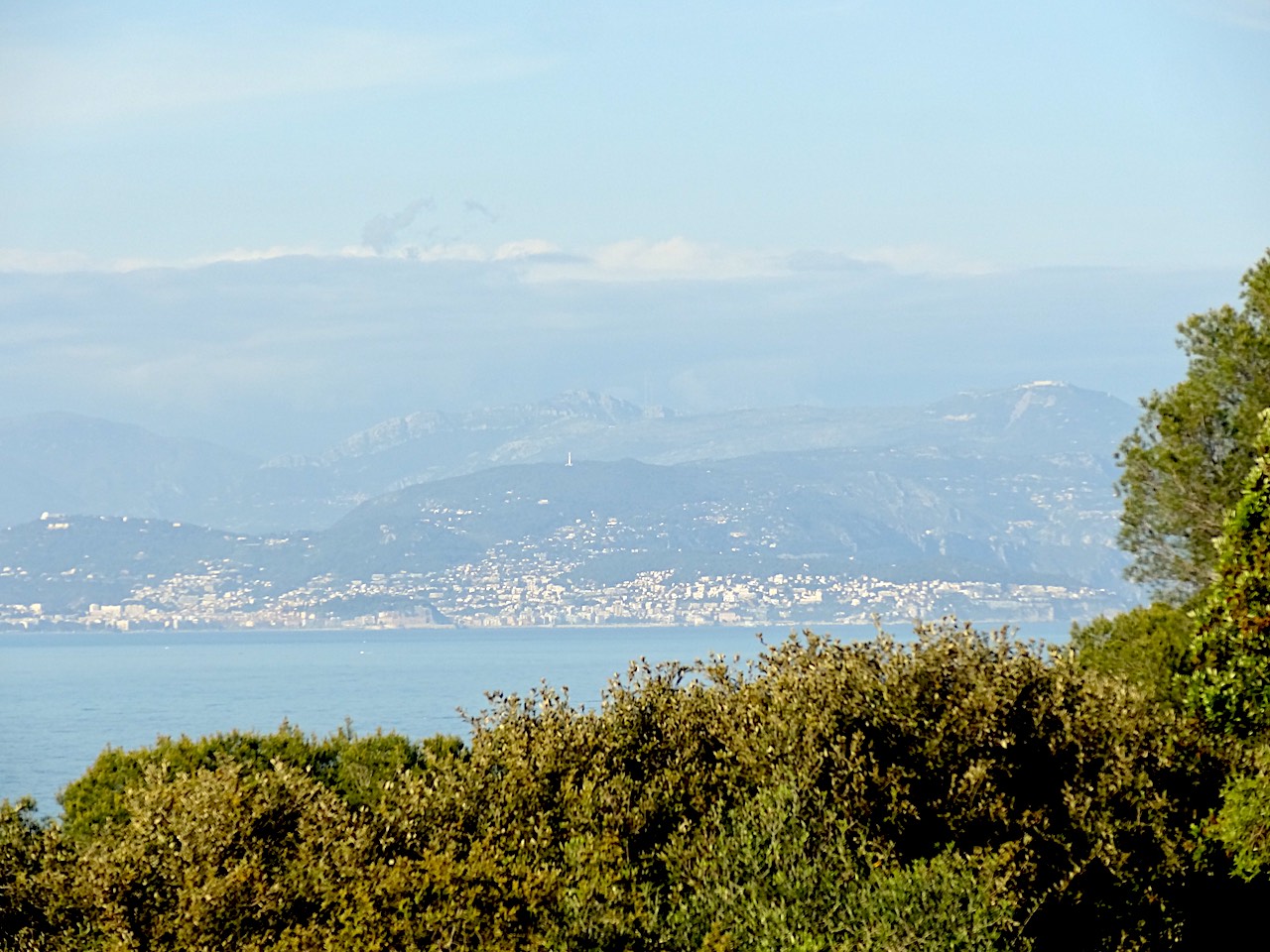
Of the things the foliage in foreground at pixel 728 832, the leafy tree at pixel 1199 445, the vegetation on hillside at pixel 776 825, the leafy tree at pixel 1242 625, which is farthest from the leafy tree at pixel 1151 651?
the leafy tree at pixel 1242 625

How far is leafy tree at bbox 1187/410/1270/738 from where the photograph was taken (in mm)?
20797

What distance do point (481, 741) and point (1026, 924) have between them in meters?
8.09

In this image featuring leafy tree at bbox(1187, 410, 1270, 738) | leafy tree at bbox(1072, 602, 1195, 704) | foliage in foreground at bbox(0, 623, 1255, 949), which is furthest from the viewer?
leafy tree at bbox(1072, 602, 1195, 704)

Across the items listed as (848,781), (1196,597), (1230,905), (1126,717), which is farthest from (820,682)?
(1196,597)

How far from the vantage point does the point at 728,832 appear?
71.4ft

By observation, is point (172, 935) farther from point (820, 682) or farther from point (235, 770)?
point (820, 682)

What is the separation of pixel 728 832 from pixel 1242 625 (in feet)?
23.8

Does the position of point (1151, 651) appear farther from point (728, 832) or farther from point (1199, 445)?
point (728, 832)

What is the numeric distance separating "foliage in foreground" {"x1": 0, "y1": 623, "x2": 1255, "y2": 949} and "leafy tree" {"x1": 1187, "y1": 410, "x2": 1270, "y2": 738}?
199 centimetres

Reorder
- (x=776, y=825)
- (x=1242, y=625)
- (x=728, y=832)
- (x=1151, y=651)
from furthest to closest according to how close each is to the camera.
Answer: (x=1151, y=651) → (x=728, y=832) → (x=1242, y=625) → (x=776, y=825)

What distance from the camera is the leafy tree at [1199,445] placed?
108 ft

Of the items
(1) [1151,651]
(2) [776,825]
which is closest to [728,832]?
(2) [776,825]

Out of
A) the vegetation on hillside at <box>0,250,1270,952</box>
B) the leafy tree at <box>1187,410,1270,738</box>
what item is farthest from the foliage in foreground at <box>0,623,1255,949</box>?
the leafy tree at <box>1187,410,1270,738</box>

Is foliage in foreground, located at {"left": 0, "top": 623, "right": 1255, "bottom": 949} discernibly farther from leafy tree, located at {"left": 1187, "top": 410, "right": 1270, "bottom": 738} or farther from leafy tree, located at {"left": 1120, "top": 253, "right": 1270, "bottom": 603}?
leafy tree, located at {"left": 1120, "top": 253, "right": 1270, "bottom": 603}
